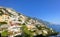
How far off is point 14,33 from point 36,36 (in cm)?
30

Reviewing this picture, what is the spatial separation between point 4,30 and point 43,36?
0.49 meters

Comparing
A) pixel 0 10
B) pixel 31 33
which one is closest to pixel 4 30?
pixel 31 33

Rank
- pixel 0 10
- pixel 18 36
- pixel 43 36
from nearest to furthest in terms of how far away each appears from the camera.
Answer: pixel 18 36 < pixel 43 36 < pixel 0 10

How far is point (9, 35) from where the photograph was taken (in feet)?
6.75

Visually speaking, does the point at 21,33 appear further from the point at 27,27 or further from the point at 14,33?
the point at 27,27

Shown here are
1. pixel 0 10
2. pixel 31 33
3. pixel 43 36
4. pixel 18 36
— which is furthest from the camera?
pixel 0 10

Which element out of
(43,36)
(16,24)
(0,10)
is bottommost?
(43,36)

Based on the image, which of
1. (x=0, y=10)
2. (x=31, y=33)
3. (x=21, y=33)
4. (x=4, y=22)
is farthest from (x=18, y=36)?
(x=0, y=10)

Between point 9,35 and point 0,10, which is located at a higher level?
point 0,10

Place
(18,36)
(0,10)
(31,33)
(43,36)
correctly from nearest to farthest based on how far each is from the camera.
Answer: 1. (18,36)
2. (31,33)
3. (43,36)
4. (0,10)

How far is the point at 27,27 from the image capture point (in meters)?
2.29

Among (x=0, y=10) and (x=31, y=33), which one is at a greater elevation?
(x=0, y=10)

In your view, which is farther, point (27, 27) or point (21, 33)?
point (27, 27)

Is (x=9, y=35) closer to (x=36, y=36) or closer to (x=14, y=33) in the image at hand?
(x=14, y=33)
